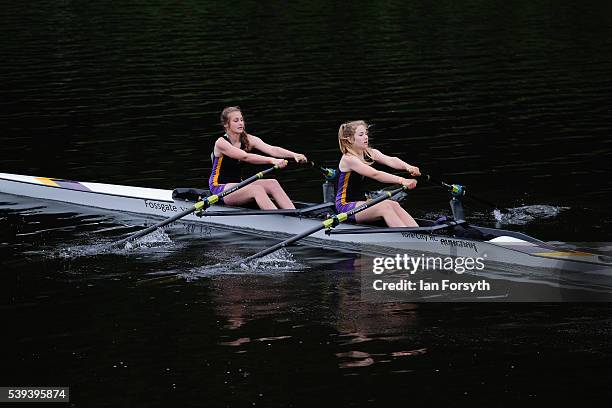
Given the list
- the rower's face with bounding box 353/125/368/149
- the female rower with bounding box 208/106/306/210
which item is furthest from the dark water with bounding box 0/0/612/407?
the rower's face with bounding box 353/125/368/149

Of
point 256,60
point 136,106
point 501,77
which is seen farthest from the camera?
point 256,60

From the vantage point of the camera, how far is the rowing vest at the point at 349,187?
1577 cm

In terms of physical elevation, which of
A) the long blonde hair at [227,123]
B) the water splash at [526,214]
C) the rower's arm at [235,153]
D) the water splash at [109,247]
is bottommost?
the water splash at [109,247]

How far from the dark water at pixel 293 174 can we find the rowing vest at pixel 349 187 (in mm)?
879

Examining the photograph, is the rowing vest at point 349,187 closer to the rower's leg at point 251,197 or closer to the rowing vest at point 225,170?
the rower's leg at point 251,197

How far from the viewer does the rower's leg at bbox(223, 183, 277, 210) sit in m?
17.0

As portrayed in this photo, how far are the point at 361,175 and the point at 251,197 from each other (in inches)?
87.7

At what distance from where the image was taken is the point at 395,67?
113 feet

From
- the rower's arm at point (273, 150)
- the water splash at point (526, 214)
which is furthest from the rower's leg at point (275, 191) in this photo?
the water splash at point (526, 214)

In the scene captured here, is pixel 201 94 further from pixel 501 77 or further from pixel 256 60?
pixel 501 77

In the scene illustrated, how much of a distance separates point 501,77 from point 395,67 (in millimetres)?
3679

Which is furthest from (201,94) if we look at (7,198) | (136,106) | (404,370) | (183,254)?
(404,370)

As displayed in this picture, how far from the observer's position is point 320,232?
16328 mm

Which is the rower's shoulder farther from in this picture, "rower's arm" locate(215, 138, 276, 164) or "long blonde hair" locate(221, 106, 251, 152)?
"long blonde hair" locate(221, 106, 251, 152)
